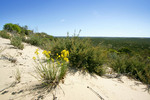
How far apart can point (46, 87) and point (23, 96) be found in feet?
1.35

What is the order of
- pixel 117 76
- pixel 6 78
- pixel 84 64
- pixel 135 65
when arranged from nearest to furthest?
pixel 6 78, pixel 84 64, pixel 117 76, pixel 135 65

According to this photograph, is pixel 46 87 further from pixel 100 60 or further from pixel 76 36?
pixel 76 36

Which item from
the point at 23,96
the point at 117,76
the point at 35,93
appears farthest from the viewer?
the point at 117,76

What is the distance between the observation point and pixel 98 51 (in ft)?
A: 10.5

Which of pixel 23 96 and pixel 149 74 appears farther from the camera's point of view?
pixel 149 74

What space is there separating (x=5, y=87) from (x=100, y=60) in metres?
2.77

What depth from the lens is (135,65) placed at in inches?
148

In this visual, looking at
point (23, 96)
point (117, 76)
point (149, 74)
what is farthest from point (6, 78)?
point (149, 74)

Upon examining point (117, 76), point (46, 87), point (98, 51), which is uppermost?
point (98, 51)

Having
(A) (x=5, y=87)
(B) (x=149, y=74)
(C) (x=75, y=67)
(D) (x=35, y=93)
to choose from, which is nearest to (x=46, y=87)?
(D) (x=35, y=93)

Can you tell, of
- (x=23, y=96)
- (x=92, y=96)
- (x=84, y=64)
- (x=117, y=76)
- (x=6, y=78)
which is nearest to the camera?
(x=23, y=96)

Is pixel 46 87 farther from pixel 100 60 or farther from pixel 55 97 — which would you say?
pixel 100 60

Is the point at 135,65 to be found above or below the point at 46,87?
below

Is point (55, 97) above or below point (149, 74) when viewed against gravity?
above
